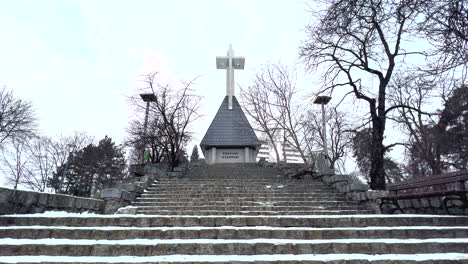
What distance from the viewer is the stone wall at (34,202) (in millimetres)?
4730

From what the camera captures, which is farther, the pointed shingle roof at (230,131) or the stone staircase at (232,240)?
the pointed shingle roof at (230,131)

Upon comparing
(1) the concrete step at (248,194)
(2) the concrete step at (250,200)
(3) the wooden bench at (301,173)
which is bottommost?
(2) the concrete step at (250,200)

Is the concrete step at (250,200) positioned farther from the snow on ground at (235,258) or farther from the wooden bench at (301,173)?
the snow on ground at (235,258)

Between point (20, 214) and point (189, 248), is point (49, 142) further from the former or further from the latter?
point (189, 248)

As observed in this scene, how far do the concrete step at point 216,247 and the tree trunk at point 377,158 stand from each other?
206 inches

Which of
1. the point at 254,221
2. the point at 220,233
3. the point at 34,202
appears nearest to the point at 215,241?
the point at 220,233

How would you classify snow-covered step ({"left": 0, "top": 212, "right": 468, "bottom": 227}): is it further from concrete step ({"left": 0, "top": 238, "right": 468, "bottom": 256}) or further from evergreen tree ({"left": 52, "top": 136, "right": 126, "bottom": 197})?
evergreen tree ({"left": 52, "top": 136, "right": 126, "bottom": 197})

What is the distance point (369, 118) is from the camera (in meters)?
10.3

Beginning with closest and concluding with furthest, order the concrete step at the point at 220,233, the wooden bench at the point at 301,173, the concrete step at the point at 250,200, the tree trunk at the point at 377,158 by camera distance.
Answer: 1. the concrete step at the point at 220,233
2. the concrete step at the point at 250,200
3. the tree trunk at the point at 377,158
4. the wooden bench at the point at 301,173

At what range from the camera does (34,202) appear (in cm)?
519

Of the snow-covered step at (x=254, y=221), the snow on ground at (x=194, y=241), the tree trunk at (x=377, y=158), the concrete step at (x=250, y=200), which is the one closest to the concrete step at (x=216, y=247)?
the snow on ground at (x=194, y=241)

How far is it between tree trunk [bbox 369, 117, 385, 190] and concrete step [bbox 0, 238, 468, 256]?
17.2 ft

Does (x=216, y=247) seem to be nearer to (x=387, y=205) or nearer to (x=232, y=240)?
(x=232, y=240)

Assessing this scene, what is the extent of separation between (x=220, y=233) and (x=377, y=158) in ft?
23.9
